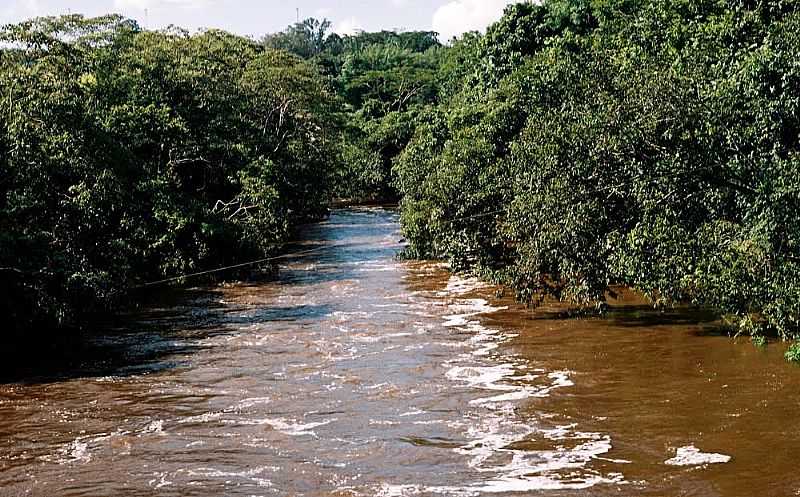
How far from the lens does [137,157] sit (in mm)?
27312

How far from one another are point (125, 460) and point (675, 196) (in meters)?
10.3

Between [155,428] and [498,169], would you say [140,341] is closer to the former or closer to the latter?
[155,428]

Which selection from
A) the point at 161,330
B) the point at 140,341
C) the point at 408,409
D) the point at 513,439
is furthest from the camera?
the point at 161,330

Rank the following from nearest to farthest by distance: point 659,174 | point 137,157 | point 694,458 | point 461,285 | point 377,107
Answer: point 694,458, point 659,174, point 137,157, point 461,285, point 377,107

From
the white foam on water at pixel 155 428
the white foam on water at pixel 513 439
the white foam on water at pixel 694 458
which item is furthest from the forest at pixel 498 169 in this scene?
the white foam on water at pixel 155 428

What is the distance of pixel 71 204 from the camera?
2055 centimetres

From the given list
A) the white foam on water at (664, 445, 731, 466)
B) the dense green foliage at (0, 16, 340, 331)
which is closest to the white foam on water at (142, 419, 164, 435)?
the dense green foliage at (0, 16, 340, 331)

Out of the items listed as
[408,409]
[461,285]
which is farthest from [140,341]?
[461,285]

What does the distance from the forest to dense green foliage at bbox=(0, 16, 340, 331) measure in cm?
7

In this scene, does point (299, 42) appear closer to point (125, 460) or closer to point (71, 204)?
point (71, 204)

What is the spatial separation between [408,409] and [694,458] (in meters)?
4.81

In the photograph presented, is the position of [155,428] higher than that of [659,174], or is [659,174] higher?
[659,174]

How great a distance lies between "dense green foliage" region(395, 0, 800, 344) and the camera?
51.1 ft

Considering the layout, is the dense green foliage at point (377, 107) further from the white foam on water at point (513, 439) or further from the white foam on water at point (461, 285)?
the white foam on water at point (513, 439)
